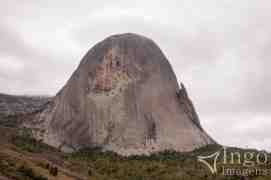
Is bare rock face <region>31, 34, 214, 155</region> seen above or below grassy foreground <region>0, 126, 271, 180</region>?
above

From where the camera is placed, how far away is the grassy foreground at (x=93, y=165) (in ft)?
97.3

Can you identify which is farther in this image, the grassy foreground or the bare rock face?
the bare rock face

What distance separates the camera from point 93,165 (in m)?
53.2

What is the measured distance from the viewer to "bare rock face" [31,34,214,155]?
→ 223 ft

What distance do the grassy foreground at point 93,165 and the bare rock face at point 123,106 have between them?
3730 millimetres

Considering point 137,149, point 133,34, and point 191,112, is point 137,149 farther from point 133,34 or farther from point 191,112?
point 133,34

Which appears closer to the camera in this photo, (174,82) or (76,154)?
(76,154)

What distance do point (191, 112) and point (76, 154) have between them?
25908 millimetres

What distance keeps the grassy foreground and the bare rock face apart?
147 inches

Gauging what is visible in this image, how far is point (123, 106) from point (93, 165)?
1946 cm

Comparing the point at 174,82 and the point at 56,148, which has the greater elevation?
the point at 174,82

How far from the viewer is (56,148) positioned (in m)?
66.9

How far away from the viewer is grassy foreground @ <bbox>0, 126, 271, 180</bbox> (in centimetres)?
2966

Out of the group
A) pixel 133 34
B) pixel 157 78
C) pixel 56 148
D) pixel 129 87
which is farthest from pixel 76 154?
pixel 133 34
